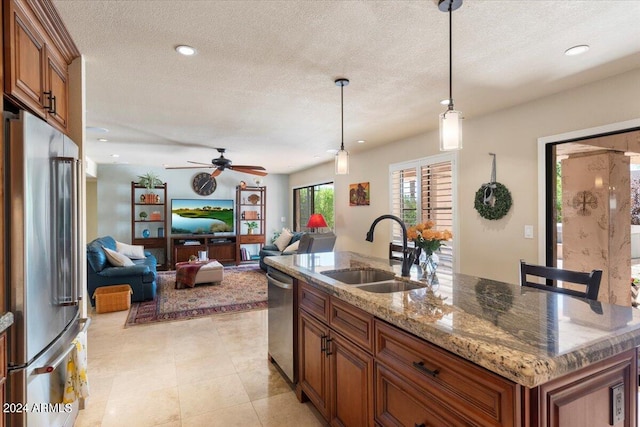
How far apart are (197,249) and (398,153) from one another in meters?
5.28

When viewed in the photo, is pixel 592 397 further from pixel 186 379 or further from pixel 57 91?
pixel 57 91

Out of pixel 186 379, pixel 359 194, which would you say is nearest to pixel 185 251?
pixel 359 194

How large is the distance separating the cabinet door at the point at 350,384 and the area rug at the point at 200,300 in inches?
112

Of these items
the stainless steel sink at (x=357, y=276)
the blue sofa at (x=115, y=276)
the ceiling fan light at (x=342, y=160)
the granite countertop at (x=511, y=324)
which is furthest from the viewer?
the blue sofa at (x=115, y=276)

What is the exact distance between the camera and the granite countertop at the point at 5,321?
1289mm

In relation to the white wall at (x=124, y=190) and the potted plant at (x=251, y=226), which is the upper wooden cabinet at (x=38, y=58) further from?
the potted plant at (x=251, y=226)

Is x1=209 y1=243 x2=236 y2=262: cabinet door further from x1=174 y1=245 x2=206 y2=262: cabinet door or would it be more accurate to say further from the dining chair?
the dining chair

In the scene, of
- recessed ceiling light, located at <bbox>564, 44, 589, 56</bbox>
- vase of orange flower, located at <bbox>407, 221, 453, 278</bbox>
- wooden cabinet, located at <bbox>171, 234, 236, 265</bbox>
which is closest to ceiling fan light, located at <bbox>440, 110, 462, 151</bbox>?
vase of orange flower, located at <bbox>407, 221, 453, 278</bbox>

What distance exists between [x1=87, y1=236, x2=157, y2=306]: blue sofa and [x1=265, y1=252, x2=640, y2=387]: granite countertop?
154 inches

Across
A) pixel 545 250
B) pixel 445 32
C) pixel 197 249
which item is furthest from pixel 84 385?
pixel 197 249

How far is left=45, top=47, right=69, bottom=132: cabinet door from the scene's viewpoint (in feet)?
6.34

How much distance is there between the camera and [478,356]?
102 centimetres

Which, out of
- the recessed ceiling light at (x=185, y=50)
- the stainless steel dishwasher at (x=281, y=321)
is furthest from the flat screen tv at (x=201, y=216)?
the recessed ceiling light at (x=185, y=50)

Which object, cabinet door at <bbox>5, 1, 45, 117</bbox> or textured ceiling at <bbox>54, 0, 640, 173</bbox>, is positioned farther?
textured ceiling at <bbox>54, 0, 640, 173</bbox>
